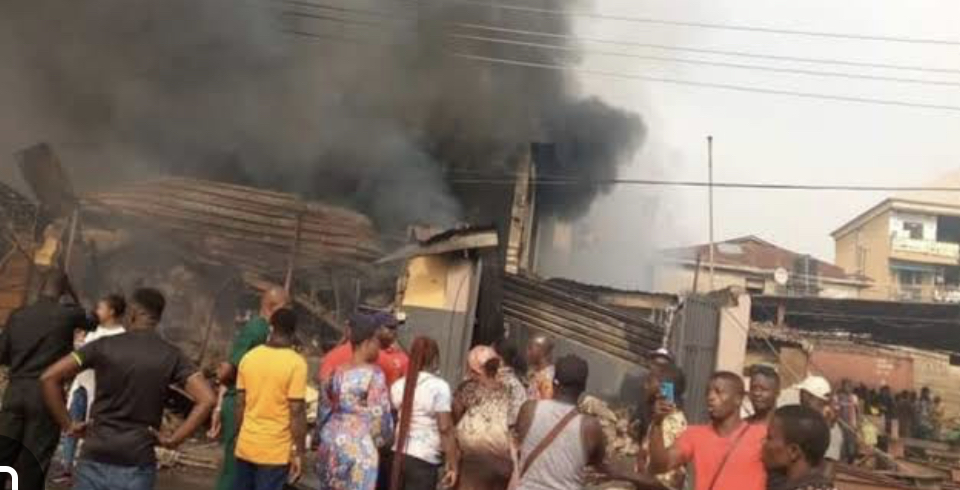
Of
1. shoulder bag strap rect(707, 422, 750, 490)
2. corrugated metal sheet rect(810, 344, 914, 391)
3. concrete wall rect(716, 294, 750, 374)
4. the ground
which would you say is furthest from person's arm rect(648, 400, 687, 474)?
corrugated metal sheet rect(810, 344, 914, 391)

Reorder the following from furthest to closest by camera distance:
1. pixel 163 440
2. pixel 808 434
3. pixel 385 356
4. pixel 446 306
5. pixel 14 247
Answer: pixel 14 247
pixel 446 306
pixel 385 356
pixel 163 440
pixel 808 434

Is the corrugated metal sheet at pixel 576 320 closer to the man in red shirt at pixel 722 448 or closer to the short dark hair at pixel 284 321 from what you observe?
the short dark hair at pixel 284 321

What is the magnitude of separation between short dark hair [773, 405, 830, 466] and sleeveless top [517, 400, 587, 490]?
1051 millimetres

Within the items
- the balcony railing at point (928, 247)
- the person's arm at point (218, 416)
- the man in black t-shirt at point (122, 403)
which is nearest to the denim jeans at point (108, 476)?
the man in black t-shirt at point (122, 403)

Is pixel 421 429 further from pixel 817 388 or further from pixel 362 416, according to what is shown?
pixel 817 388

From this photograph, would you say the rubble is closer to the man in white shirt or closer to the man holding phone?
the man holding phone

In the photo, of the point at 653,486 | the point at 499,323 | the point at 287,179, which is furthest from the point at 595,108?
the point at 653,486

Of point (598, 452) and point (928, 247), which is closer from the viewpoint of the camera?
point (598, 452)

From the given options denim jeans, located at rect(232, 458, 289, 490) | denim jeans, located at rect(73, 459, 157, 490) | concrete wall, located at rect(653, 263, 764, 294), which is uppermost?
concrete wall, located at rect(653, 263, 764, 294)

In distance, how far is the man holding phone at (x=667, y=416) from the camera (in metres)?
4.34

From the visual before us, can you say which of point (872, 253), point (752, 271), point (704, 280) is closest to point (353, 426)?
point (704, 280)

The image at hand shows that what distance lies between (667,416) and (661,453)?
2.42 feet

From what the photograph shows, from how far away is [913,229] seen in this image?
1647 inches

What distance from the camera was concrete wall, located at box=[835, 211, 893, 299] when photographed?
133 feet
